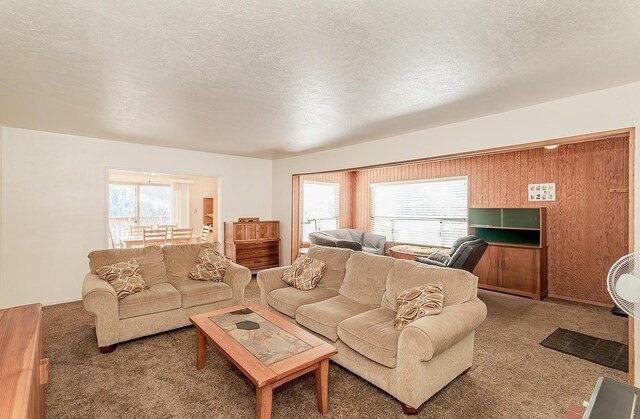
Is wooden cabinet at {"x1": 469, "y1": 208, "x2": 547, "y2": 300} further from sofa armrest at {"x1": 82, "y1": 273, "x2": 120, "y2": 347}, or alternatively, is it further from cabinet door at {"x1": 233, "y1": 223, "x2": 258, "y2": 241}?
sofa armrest at {"x1": 82, "y1": 273, "x2": 120, "y2": 347}

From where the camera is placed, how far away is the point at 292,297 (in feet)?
10.5

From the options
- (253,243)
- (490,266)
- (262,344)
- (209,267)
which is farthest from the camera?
(253,243)

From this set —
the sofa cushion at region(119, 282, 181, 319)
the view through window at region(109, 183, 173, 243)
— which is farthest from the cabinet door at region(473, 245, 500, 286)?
the view through window at region(109, 183, 173, 243)

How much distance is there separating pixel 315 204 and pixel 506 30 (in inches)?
235

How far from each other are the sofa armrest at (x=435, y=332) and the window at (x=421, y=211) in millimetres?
4044

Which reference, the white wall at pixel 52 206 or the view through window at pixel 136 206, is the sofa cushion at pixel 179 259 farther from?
the view through window at pixel 136 206

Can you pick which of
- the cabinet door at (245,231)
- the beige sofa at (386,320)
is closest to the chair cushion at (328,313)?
the beige sofa at (386,320)

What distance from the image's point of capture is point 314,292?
132 inches

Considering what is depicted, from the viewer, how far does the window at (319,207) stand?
24.1 ft

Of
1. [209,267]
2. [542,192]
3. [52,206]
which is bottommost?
[209,267]

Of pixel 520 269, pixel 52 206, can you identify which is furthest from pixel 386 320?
pixel 52 206

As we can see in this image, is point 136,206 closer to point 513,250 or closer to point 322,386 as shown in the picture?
point 322,386

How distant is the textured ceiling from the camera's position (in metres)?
1.61

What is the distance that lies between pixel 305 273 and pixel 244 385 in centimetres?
Answer: 138
